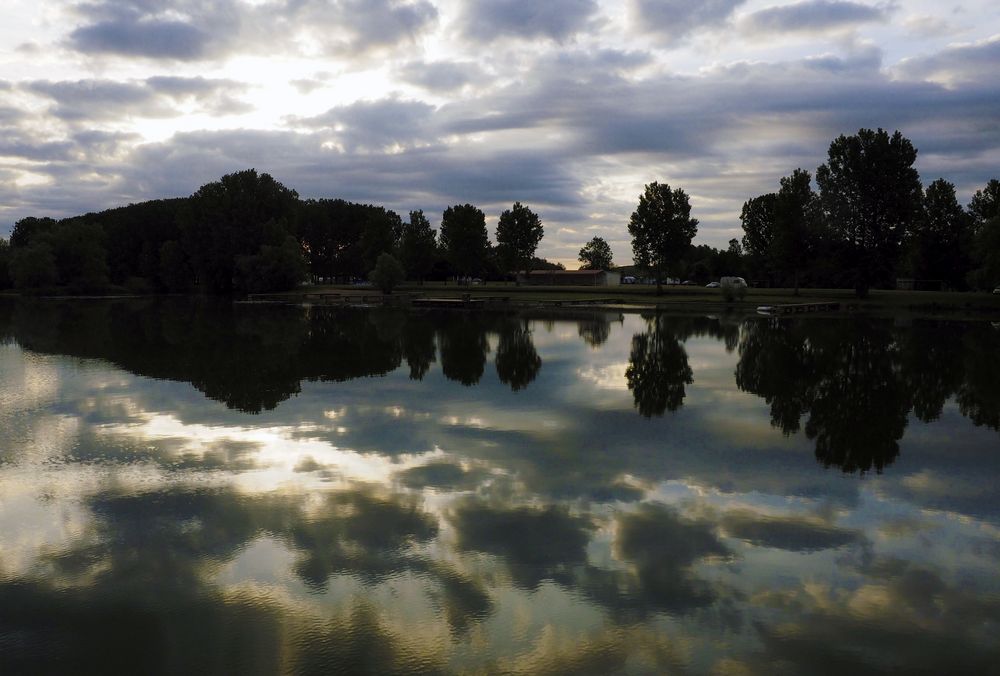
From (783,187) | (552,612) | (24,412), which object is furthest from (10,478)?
(783,187)

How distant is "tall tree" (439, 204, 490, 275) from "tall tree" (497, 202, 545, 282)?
12.3 ft

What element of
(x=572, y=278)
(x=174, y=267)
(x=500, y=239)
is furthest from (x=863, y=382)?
(x=174, y=267)

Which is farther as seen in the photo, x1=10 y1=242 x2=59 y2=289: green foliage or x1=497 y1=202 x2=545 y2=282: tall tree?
x1=497 y1=202 x2=545 y2=282: tall tree

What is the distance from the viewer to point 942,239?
103688mm

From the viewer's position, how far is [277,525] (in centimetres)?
1169

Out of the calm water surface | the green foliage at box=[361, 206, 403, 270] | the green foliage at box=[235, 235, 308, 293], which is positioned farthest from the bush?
the green foliage at box=[361, 206, 403, 270]

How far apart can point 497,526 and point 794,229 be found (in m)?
87.0

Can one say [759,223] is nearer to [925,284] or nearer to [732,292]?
[925,284]

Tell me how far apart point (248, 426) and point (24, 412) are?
762 centimetres

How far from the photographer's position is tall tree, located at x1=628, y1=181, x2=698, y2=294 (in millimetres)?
106188

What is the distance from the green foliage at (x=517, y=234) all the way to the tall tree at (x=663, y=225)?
2931 centimetres

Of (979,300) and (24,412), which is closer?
(24,412)

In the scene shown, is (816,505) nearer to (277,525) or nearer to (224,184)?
(277,525)

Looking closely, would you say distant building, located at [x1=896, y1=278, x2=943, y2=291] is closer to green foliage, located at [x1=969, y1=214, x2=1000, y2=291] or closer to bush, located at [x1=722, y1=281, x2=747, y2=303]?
green foliage, located at [x1=969, y1=214, x2=1000, y2=291]
